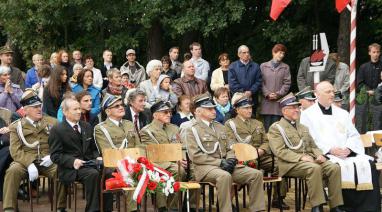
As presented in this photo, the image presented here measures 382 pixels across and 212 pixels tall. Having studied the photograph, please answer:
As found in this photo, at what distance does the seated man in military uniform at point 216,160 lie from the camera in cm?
971

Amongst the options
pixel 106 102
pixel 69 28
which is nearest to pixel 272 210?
pixel 106 102

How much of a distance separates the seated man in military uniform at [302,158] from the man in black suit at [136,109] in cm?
187

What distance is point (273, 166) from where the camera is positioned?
11.0m

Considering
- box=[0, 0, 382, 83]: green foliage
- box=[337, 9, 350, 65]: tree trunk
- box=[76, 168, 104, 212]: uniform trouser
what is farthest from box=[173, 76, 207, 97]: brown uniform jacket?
box=[337, 9, 350, 65]: tree trunk

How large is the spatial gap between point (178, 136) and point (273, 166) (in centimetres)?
142

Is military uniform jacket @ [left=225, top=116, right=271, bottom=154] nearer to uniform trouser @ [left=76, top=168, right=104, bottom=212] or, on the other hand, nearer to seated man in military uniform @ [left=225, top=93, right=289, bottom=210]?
seated man in military uniform @ [left=225, top=93, right=289, bottom=210]

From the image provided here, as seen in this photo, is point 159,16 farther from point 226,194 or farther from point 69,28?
point 226,194

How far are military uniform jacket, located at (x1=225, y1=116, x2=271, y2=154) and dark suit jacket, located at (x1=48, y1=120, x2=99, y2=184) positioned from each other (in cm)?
210

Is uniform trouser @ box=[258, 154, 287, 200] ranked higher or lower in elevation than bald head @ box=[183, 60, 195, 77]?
lower

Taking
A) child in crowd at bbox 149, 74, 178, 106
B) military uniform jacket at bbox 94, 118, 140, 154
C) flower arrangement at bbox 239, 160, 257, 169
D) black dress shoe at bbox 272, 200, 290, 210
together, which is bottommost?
black dress shoe at bbox 272, 200, 290, 210

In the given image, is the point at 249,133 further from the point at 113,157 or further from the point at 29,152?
the point at 29,152

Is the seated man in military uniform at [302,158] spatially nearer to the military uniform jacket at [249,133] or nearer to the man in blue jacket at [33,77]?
the military uniform jacket at [249,133]

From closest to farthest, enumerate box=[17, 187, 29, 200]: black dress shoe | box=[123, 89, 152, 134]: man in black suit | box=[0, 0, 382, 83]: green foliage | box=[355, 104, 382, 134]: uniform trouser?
box=[123, 89, 152, 134]: man in black suit < box=[17, 187, 29, 200]: black dress shoe < box=[355, 104, 382, 134]: uniform trouser < box=[0, 0, 382, 83]: green foliage

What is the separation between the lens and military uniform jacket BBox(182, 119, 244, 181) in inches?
395
